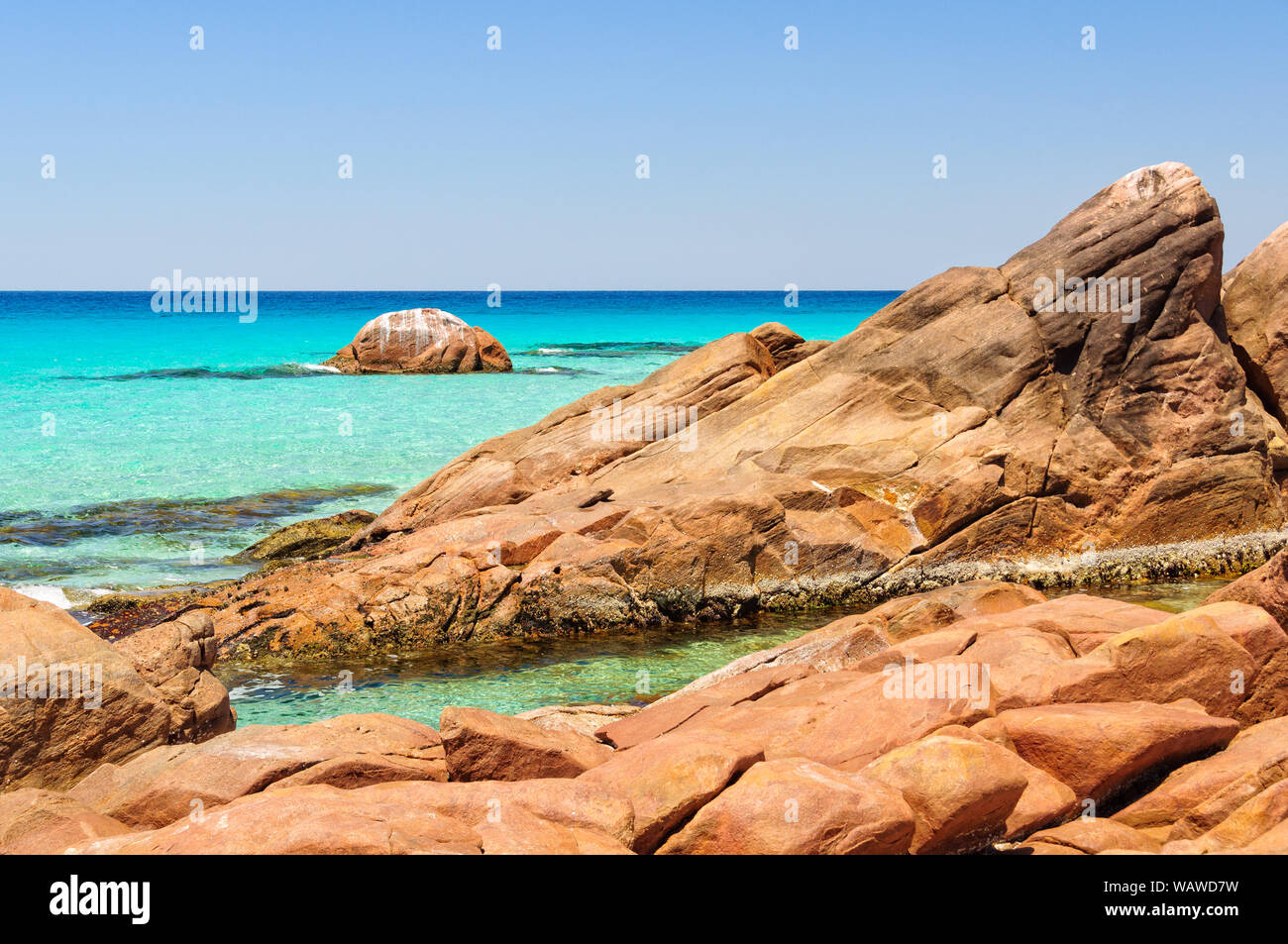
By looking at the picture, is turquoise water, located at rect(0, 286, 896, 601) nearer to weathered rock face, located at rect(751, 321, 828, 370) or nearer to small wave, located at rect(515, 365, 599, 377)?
small wave, located at rect(515, 365, 599, 377)

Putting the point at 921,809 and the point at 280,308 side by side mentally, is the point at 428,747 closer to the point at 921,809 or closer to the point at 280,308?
the point at 921,809

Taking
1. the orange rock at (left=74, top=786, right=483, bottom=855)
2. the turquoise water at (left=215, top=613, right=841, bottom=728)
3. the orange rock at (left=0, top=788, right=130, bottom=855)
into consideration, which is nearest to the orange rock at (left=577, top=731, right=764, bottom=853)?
A: the orange rock at (left=74, top=786, right=483, bottom=855)

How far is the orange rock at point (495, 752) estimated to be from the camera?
328 inches

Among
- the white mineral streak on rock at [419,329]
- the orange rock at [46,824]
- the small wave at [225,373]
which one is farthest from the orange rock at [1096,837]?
the small wave at [225,373]

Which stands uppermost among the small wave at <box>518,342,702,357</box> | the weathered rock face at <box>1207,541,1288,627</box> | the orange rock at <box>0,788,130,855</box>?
the small wave at <box>518,342,702,357</box>

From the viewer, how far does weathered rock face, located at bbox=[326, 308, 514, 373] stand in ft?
172

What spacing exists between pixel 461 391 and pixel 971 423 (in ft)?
103

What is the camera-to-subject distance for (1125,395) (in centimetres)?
1825

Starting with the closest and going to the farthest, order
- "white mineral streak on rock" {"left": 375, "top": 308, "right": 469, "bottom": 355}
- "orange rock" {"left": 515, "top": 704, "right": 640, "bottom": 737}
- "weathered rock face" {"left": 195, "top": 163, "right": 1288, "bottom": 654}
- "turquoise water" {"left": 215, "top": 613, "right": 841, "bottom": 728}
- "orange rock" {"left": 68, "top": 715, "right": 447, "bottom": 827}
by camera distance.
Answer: "orange rock" {"left": 68, "top": 715, "right": 447, "bottom": 827}
"orange rock" {"left": 515, "top": 704, "right": 640, "bottom": 737}
"turquoise water" {"left": 215, "top": 613, "right": 841, "bottom": 728}
"weathered rock face" {"left": 195, "top": 163, "right": 1288, "bottom": 654}
"white mineral streak on rock" {"left": 375, "top": 308, "right": 469, "bottom": 355}

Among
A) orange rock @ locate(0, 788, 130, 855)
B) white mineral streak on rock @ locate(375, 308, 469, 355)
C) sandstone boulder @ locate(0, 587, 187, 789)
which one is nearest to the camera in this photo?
orange rock @ locate(0, 788, 130, 855)

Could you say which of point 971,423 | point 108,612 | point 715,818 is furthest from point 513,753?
point 971,423

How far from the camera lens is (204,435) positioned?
33.9 meters

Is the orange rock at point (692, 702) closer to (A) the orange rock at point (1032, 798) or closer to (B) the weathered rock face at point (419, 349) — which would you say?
(A) the orange rock at point (1032, 798)

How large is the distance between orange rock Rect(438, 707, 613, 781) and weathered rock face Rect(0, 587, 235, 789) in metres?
2.80
